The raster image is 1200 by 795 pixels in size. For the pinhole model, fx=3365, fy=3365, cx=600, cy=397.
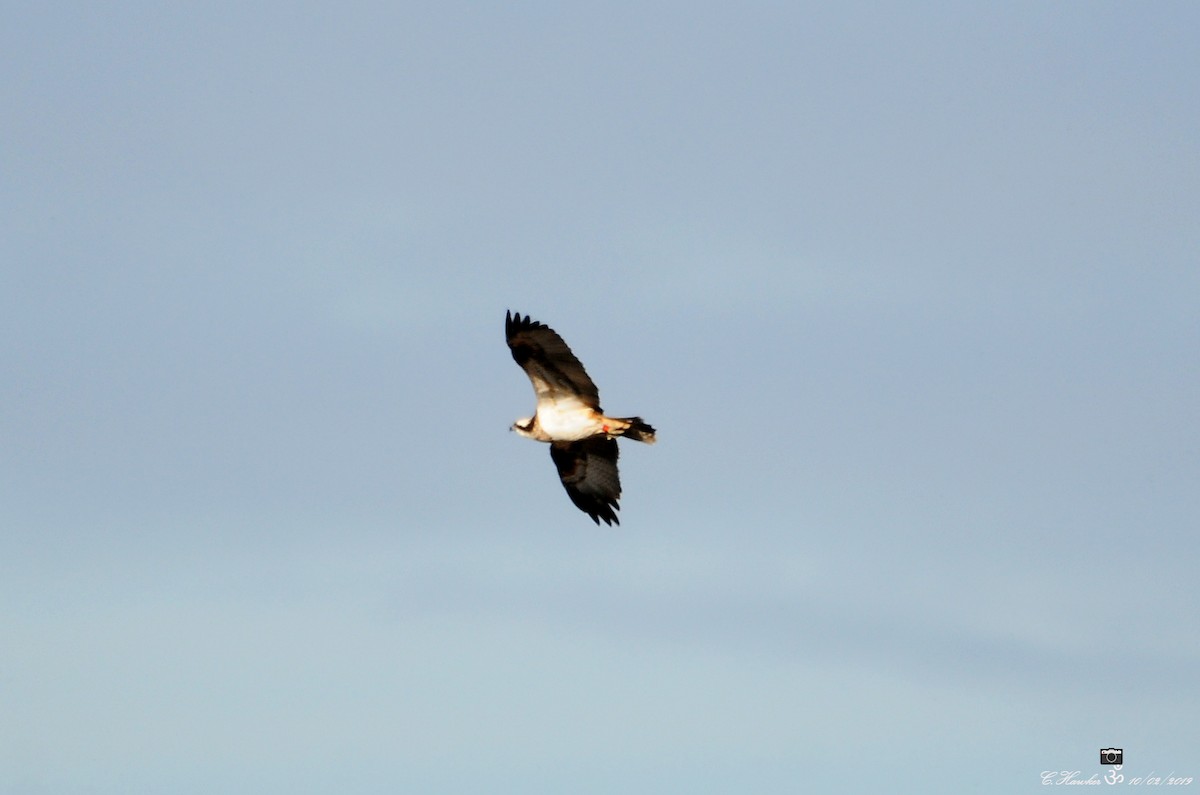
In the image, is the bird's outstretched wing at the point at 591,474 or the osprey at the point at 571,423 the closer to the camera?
the osprey at the point at 571,423

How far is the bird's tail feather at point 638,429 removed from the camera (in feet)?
205

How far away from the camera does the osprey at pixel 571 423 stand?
6181cm

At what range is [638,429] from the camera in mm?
62594

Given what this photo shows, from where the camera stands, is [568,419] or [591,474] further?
[591,474]

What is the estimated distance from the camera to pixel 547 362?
62.1 meters

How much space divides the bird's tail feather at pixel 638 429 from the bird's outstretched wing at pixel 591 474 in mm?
1488

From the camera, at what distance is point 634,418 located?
205 ft

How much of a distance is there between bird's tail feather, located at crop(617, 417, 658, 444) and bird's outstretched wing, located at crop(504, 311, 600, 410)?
0.70 metres

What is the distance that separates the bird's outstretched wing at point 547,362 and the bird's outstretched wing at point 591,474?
1633 millimetres

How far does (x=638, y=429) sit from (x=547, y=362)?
215 cm

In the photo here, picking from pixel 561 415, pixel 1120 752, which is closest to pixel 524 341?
pixel 561 415

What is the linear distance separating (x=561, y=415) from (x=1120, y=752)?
45.7ft

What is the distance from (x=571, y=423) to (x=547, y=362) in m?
1.48

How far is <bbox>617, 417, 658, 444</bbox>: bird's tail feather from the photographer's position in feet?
205
